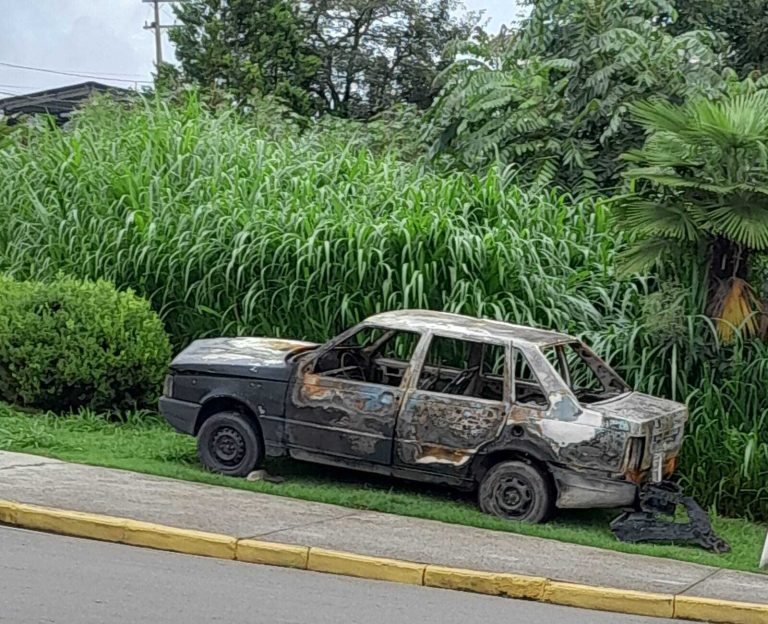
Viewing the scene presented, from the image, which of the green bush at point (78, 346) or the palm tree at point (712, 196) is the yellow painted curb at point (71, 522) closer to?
the green bush at point (78, 346)

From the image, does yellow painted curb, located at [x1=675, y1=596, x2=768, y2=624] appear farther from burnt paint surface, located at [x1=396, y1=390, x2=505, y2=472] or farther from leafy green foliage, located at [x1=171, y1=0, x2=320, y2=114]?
leafy green foliage, located at [x1=171, y1=0, x2=320, y2=114]

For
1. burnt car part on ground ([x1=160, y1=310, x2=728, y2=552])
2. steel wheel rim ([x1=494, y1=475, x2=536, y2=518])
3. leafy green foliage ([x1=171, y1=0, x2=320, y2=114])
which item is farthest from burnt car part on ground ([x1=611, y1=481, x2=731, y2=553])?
leafy green foliage ([x1=171, y1=0, x2=320, y2=114])

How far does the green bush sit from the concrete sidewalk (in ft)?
7.85

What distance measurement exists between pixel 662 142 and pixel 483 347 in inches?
101

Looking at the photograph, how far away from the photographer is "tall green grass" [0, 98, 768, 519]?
1078 centimetres

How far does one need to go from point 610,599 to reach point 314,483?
3.64 metres

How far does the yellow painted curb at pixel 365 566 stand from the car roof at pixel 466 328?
257 centimetres

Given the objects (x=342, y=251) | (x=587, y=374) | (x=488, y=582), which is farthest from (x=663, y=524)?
(x=342, y=251)

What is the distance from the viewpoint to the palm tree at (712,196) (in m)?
10.1

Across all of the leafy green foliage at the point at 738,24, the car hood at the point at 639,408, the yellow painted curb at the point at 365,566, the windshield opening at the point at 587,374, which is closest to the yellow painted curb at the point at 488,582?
the yellow painted curb at the point at 365,566

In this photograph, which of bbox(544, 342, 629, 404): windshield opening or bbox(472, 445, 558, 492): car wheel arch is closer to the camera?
bbox(472, 445, 558, 492): car wheel arch

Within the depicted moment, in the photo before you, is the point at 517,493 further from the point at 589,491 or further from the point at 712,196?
the point at 712,196

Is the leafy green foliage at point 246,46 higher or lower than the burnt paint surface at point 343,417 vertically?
higher

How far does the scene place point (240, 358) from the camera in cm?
1039
